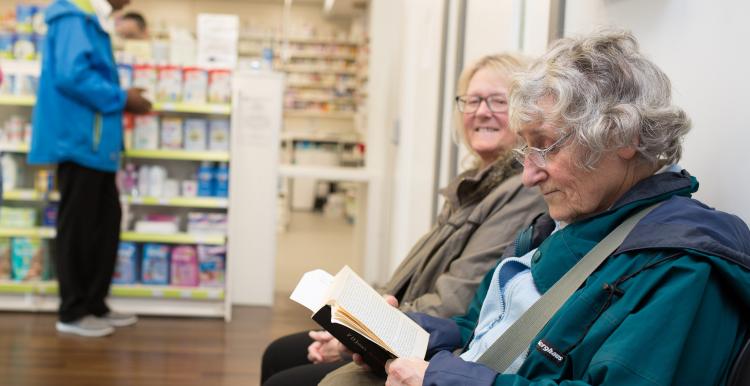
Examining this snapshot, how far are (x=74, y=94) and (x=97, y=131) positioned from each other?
8.9 inches

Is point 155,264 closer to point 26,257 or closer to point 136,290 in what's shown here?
point 136,290

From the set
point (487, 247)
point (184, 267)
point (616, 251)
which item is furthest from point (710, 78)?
point (184, 267)

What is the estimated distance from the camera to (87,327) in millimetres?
4305

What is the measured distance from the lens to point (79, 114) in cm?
418

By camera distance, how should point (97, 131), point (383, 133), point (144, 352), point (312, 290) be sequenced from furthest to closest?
point (383, 133)
point (97, 131)
point (144, 352)
point (312, 290)

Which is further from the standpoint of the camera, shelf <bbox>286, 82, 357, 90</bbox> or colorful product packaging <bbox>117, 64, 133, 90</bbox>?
shelf <bbox>286, 82, 357, 90</bbox>

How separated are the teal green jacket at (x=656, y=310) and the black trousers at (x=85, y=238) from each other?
3.35m

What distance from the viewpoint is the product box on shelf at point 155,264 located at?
4777mm

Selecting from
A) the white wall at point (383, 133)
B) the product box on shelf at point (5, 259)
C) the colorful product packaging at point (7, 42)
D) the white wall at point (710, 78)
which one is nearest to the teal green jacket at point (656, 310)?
the white wall at point (710, 78)

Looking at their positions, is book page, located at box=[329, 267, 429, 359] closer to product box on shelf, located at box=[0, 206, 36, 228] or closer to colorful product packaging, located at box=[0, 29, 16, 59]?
product box on shelf, located at box=[0, 206, 36, 228]

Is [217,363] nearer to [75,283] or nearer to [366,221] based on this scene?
[75,283]

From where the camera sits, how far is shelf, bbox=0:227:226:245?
462 cm

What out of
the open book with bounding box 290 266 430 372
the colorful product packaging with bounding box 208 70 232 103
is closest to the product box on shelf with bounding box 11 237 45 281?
the colorful product packaging with bounding box 208 70 232 103

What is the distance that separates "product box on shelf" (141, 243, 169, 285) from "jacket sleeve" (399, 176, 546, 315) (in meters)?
3.00
